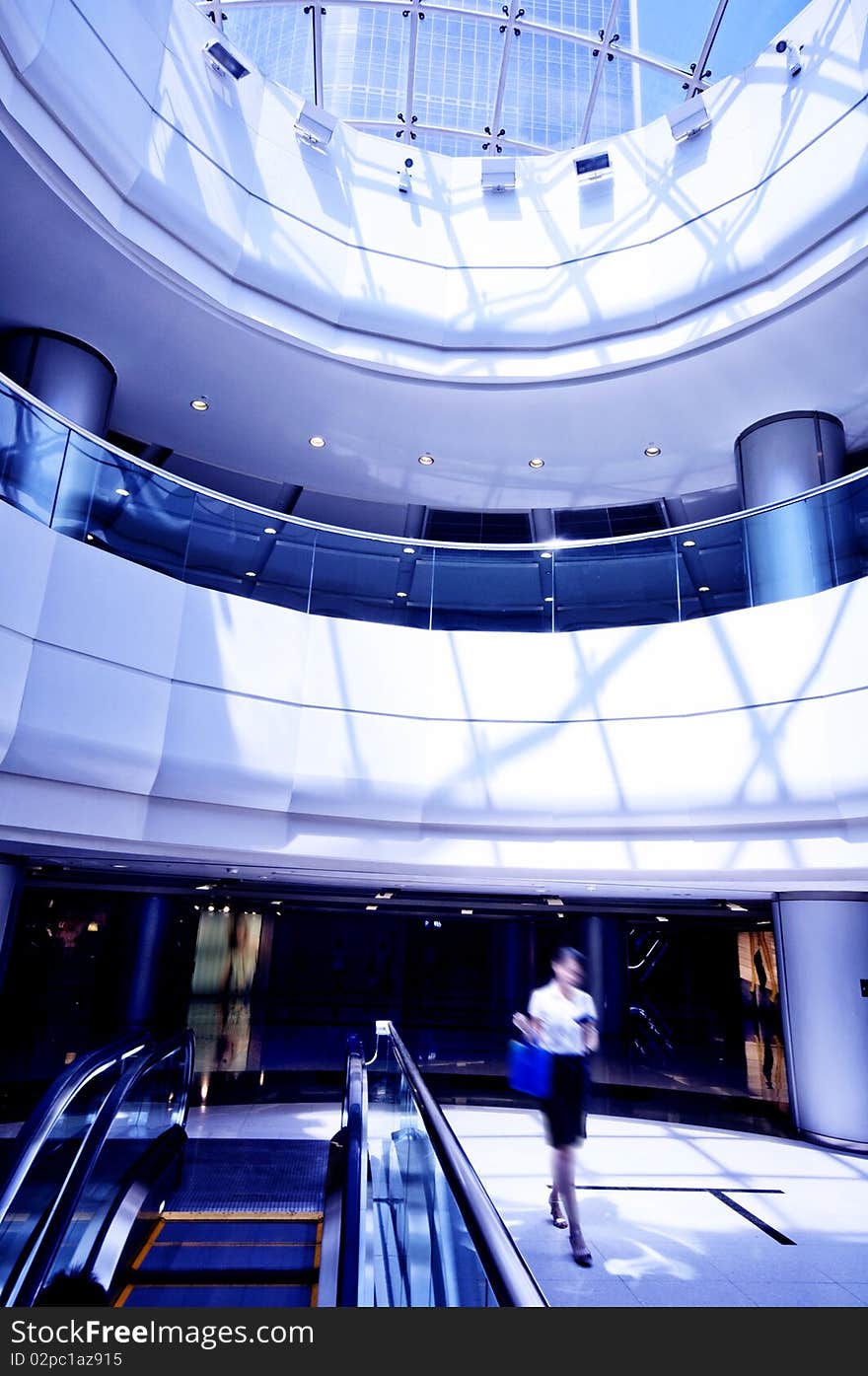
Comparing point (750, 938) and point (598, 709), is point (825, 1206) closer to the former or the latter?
point (598, 709)

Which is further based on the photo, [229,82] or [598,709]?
[229,82]

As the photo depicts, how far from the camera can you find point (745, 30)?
9.25m

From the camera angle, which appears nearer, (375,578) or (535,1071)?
(535,1071)

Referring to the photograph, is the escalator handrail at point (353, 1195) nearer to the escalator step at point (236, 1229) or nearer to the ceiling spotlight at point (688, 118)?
the escalator step at point (236, 1229)

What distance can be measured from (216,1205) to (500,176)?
1139 centimetres

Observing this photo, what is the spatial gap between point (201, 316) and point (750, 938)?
1948cm

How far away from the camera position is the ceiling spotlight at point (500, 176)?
1014cm

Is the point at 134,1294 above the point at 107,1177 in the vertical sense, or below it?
below

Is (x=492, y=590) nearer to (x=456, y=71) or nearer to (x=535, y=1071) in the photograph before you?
(x=535, y=1071)

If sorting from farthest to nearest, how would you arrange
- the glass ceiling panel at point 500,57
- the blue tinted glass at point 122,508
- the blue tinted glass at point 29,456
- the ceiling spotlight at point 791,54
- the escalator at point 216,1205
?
1. the glass ceiling panel at point 500,57
2. the ceiling spotlight at point 791,54
3. the blue tinted glass at point 122,508
4. the blue tinted glass at point 29,456
5. the escalator at point 216,1205

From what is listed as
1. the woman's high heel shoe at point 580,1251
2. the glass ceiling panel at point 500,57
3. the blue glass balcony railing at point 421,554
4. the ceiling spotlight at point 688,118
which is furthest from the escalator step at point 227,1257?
the glass ceiling panel at point 500,57

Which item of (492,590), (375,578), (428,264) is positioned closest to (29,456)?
(375,578)

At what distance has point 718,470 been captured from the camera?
1141 centimetres

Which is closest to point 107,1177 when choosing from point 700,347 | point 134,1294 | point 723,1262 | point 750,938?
point 134,1294
